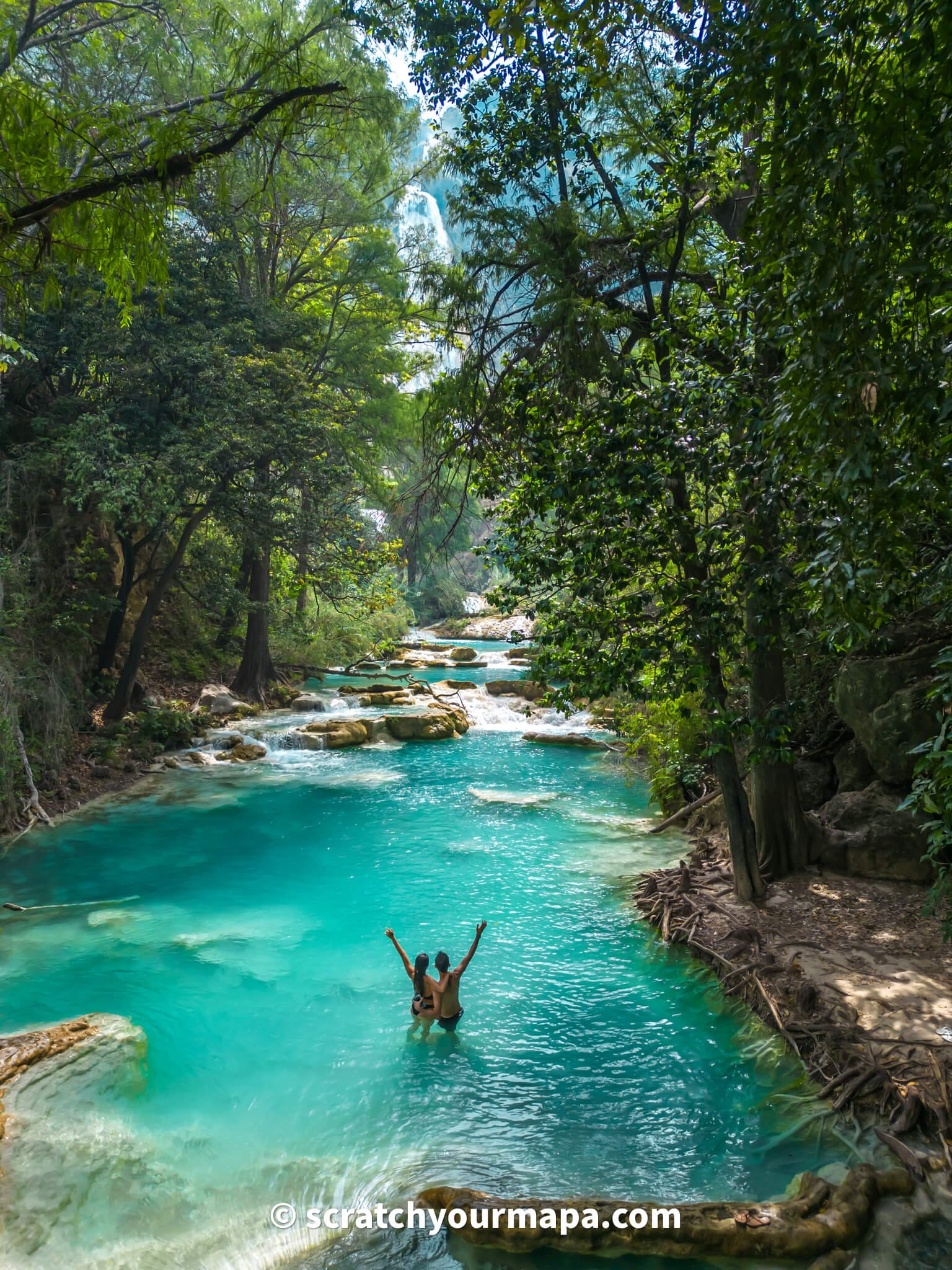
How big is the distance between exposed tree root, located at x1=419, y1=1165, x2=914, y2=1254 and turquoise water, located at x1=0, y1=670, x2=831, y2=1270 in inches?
6.0

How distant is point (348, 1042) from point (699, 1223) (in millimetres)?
3205

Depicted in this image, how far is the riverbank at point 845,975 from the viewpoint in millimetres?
4629

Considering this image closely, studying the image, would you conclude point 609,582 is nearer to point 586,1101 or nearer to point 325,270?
point 586,1101

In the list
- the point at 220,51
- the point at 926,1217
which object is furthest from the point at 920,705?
the point at 220,51

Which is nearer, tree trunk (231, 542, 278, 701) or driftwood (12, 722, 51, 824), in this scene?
driftwood (12, 722, 51, 824)

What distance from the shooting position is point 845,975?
→ 5.82 meters

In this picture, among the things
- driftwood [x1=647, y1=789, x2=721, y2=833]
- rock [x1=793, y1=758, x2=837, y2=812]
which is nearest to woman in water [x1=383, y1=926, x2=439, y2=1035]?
rock [x1=793, y1=758, x2=837, y2=812]

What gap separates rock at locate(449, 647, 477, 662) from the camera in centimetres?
3123

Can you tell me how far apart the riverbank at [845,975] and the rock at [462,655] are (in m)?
22.8

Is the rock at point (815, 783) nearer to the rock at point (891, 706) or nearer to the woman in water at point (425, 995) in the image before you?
the rock at point (891, 706)

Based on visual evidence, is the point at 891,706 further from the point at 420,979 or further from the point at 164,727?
the point at 164,727

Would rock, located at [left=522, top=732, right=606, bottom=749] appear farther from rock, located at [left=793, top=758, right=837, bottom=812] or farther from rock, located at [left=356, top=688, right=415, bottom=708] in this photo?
rock, located at [left=793, top=758, right=837, bottom=812]

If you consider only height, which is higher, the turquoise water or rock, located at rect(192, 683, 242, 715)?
rock, located at rect(192, 683, 242, 715)

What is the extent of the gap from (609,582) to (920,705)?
2863mm
